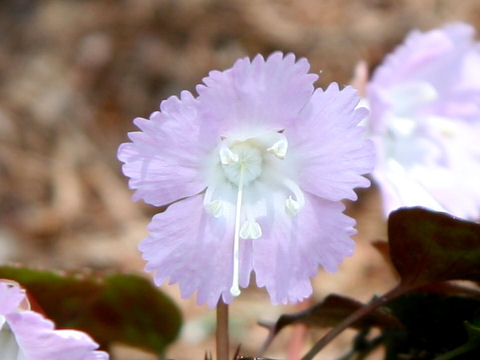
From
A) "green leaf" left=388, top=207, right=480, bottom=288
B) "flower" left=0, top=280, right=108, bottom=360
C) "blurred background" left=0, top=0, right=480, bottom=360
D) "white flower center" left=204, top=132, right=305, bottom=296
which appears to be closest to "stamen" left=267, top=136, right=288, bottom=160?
"white flower center" left=204, top=132, right=305, bottom=296

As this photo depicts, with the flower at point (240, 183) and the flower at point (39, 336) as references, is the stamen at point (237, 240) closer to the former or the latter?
the flower at point (240, 183)

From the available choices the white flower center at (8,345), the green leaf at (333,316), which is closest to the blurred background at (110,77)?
the green leaf at (333,316)

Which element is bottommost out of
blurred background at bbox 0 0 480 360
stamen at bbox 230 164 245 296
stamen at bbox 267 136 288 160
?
stamen at bbox 230 164 245 296

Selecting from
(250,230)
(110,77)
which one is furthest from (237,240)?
(110,77)

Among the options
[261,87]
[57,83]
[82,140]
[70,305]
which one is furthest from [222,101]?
[57,83]

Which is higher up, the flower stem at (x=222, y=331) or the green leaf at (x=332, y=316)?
the green leaf at (x=332, y=316)

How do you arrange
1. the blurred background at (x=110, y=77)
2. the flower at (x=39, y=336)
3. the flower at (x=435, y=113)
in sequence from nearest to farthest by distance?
the flower at (x=39, y=336), the flower at (x=435, y=113), the blurred background at (x=110, y=77)

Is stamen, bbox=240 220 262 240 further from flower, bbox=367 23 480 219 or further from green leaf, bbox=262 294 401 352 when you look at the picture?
flower, bbox=367 23 480 219

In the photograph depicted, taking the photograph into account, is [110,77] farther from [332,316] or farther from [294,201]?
[294,201]
